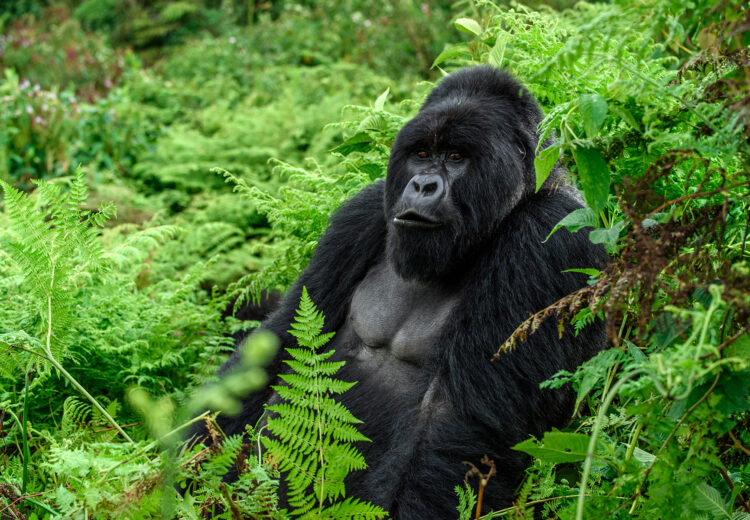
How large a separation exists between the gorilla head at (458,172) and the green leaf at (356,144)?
2.44ft

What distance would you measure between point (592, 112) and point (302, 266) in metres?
2.18

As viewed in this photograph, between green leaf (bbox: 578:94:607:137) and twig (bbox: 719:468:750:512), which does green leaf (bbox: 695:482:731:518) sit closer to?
twig (bbox: 719:468:750:512)

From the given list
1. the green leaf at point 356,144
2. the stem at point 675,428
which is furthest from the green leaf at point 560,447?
the green leaf at point 356,144

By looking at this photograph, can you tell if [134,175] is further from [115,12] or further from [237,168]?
[115,12]

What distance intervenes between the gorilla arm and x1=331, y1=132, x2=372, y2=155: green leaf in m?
0.53

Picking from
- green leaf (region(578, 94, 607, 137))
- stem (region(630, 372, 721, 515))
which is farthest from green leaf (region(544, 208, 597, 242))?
stem (region(630, 372, 721, 515))

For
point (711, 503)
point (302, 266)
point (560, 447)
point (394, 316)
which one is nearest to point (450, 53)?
point (302, 266)

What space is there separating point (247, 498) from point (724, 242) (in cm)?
146

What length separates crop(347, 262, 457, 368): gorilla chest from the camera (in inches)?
106

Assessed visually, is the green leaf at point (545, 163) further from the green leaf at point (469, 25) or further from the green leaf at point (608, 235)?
the green leaf at point (469, 25)

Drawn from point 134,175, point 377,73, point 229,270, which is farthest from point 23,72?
point 229,270

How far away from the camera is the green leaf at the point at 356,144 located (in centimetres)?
353

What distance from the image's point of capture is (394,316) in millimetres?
2803

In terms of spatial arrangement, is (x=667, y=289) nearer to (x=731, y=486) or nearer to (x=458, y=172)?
(x=731, y=486)
